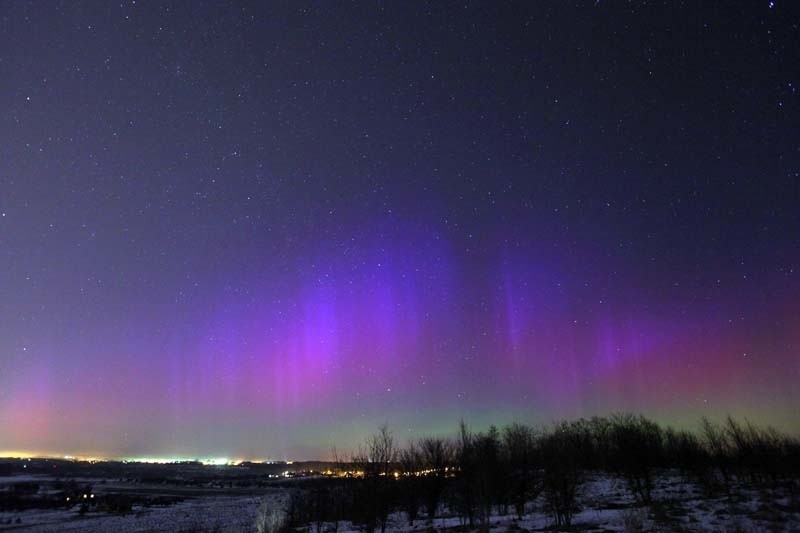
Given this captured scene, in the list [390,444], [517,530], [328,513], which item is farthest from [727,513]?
[328,513]

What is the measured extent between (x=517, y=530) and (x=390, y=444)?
12.9 m

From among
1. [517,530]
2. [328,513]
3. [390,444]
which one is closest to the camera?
[517,530]

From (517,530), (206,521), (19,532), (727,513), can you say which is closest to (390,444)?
(517,530)

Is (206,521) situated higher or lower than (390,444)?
lower

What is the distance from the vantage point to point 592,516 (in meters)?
30.0

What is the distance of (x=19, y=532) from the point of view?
2013 inches

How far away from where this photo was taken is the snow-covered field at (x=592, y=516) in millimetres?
22812

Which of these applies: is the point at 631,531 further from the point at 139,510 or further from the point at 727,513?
the point at 139,510

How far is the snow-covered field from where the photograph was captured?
22.8 metres

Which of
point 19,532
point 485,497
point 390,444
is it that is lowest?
point 19,532

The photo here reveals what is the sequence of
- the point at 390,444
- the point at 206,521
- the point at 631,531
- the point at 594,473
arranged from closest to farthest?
the point at 631,531
the point at 390,444
the point at 206,521
the point at 594,473

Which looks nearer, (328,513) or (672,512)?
(672,512)

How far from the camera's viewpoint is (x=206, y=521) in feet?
183

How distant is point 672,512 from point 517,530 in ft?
27.7
